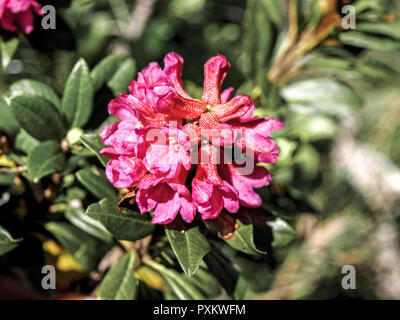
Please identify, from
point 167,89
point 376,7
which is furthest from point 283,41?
point 167,89

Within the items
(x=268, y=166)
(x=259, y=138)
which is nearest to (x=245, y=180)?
(x=259, y=138)

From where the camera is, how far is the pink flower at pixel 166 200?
0.75 m

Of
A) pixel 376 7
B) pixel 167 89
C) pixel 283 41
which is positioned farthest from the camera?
pixel 283 41

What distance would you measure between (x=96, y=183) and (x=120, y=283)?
279mm

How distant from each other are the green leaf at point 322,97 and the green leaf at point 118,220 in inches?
32.9

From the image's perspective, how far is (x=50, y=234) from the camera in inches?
44.2

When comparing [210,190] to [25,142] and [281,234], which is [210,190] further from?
[25,142]

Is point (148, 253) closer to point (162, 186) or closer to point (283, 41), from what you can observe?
point (162, 186)

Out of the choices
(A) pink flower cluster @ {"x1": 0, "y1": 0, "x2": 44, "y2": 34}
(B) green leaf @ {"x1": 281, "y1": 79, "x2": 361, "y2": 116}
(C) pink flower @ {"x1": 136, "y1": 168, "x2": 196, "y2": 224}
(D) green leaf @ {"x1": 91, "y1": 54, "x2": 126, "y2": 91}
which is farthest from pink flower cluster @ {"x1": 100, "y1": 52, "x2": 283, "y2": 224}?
(B) green leaf @ {"x1": 281, "y1": 79, "x2": 361, "y2": 116}

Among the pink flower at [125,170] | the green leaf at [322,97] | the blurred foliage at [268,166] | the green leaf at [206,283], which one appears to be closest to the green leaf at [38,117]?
the blurred foliage at [268,166]

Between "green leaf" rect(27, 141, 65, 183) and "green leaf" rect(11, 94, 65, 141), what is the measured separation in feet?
0.10

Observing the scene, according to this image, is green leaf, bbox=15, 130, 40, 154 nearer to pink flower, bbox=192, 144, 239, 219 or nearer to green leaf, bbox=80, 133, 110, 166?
green leaf, bbox=80, 133, 110, 166

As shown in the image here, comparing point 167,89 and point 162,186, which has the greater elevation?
point 167,89
